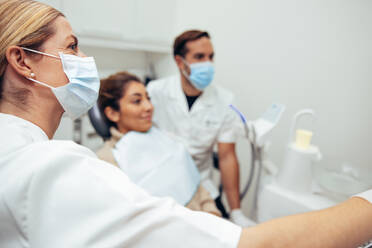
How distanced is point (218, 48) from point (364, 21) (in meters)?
0.94

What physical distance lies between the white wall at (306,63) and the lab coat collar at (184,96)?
0.37 m

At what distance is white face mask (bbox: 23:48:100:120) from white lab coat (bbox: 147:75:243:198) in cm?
86

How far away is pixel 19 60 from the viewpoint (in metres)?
0.58

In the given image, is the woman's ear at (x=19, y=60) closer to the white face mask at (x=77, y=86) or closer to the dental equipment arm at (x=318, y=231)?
A: the white face mask at (x=77, y=86)

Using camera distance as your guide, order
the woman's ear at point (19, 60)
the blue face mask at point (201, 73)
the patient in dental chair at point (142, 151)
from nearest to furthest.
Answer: the woman's ear at point (19, 60), the patient in dental chair at point (142, 151), the blue face mask at point (201, 73)

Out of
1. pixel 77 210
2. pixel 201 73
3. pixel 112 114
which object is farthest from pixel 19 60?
pixel 201 73

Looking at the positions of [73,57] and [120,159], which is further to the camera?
[120,159]

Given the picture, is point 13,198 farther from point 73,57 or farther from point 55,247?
point 73,57

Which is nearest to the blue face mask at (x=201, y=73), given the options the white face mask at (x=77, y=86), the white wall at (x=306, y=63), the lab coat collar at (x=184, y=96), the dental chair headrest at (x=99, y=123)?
the lab coat collar at (x=184, y=96)

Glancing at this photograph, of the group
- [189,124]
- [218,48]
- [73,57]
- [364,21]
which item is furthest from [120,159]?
[364,21]

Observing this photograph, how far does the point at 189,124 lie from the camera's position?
1.51 m

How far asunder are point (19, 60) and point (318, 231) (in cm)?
82

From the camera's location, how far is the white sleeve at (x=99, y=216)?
16.5 inches

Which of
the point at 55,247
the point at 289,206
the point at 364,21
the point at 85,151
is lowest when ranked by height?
the point at 289,206
